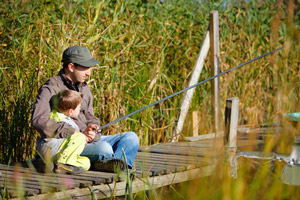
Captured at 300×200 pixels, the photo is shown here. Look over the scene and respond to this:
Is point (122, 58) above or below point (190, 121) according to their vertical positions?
above

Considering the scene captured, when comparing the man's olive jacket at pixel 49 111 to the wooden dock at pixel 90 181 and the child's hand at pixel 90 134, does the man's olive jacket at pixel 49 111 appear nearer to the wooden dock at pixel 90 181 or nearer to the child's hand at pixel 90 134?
the child's hand at pixel 90 134

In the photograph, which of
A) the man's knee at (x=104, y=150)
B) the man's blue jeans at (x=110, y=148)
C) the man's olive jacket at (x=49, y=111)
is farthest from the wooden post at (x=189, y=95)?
the man's knee at (x=104, y=150)

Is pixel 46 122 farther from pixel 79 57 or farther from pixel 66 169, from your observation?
pixel 79 57

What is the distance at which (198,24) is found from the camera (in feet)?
22.8

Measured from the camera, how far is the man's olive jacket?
349cm

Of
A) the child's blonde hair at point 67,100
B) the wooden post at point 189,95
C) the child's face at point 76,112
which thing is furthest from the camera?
the wooden post at point 189,95

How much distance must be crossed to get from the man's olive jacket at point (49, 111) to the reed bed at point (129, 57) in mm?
344

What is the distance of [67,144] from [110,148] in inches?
16.7

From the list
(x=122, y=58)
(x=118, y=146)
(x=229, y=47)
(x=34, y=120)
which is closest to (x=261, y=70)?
(x=229, y=47)

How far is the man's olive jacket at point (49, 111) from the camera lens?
3486 mm

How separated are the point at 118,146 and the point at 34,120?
0.74 m

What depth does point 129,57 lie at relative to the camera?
5293 mm

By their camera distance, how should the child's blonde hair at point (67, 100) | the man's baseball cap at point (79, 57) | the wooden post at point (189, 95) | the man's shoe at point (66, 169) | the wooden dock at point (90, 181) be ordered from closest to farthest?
1. the wooden dock at point (90, 181)
2. the man's shoe at point (66, 169)
3. the child's blonde hair at point (67, 100)
4. the man's baseball cap at point (79, 57)
5. the wooden post at point (189, 95)

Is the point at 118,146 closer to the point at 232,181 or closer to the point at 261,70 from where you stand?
the point at 232,181
